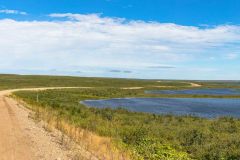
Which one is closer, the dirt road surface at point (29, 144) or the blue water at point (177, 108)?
the dirt road surface at point (29, 144)

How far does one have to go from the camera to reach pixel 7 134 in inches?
749

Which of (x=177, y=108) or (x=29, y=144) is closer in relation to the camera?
A: (x=29, y=144)

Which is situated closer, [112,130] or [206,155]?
[206,155]

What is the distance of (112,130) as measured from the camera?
2484 centimetres

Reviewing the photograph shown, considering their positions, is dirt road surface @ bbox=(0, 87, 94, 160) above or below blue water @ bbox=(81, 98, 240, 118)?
above

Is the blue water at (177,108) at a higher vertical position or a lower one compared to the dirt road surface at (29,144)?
lower

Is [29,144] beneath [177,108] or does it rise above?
above

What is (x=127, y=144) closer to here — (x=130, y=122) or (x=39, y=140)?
(x=39, y=140)

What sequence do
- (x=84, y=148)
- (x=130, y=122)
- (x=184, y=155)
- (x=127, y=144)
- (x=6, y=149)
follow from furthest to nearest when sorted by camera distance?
(x=130, y=122) → (x=127, y=144) → (x=184, y=155) → (x=84, y=148) → (x=6, y=149)

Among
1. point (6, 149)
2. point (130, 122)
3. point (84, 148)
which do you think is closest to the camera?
point (6, 149)

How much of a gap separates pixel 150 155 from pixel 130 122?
493 inches

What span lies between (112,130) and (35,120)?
18.2 ft

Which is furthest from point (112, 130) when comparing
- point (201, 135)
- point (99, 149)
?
point (99, 149)

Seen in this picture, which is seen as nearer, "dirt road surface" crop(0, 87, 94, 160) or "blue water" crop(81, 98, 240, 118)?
"dirt road surface" crop(0, 87, 94, 160)
